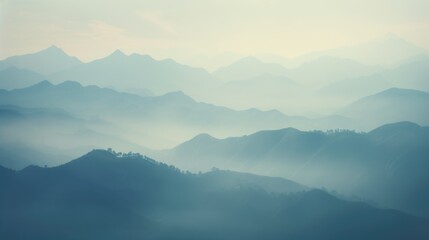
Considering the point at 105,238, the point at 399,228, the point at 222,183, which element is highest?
the point at 222,183

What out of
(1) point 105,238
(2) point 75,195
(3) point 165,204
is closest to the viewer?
(1) point 105,238

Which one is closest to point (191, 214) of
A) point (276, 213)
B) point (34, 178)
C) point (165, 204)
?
point (165, 204)

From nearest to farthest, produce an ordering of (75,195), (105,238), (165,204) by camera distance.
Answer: (105,238)
(75,195)
(165,204)

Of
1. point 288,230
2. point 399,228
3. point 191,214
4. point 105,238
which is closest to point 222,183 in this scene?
point 191,214

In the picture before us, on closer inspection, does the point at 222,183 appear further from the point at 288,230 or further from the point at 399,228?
the point at 399,228

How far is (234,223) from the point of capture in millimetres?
170125

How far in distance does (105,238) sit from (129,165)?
33484mm

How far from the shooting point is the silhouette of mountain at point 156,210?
532 ft

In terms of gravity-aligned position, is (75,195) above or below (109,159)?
below

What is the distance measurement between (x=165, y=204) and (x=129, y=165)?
18.7 m

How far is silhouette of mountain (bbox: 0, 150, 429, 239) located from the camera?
532 ft

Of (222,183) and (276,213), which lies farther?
(222,183)

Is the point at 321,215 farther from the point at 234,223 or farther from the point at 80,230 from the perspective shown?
the point at 80,230

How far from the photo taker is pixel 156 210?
178 metres
